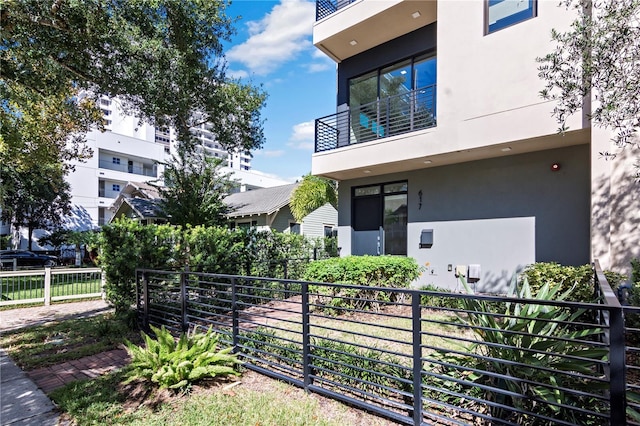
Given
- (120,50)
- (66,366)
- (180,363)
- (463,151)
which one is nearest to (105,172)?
(120,50)

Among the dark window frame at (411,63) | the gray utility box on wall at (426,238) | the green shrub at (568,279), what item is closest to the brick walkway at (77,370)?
the green shrub at (568,279)

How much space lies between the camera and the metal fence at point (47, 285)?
9609mm

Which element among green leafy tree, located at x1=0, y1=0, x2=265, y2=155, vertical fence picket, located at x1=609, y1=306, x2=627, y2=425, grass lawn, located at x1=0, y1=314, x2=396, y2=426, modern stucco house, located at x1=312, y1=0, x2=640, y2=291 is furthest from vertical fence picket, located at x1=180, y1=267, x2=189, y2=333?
modern stucco house, located at x1=312, y1=0, x2=640, y2=291

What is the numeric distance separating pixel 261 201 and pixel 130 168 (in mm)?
26745

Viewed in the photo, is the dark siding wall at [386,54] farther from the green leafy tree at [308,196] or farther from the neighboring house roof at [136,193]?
the neighboring house roof at [136,193]

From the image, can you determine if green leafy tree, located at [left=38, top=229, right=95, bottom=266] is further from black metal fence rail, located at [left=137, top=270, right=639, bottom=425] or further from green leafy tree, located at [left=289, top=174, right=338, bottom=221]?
black metal fence rail, located at [left=137, top=270, right=639, bottom=425]

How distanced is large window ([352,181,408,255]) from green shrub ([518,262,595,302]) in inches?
157

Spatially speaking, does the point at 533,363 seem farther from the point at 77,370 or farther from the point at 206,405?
the point at 77,370

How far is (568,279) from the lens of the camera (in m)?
5.84

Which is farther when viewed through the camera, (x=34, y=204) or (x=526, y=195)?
(x=34, y=204)

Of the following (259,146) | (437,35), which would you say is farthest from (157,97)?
(437,35)

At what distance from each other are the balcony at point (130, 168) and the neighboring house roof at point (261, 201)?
2143cm

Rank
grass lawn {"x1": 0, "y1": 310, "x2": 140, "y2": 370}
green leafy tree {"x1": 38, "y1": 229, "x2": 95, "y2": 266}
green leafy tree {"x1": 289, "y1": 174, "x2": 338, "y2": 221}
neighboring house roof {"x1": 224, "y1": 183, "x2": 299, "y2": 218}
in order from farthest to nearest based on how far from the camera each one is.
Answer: green leafy tree {"x1": 38, "y1": 229, "x2": 95, "y2": 266}
neighboring house roof {"x1": 224, "y1": 183, "x2": 299, "y2": 218}
green leafy tree {"x1": 289, "y1": 174, "x2": 338, "y2": 221}
grass lawn {"x1": 0, "y1": 310, "x2": 140, "y2": 370}

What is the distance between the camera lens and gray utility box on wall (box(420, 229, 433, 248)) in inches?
369
